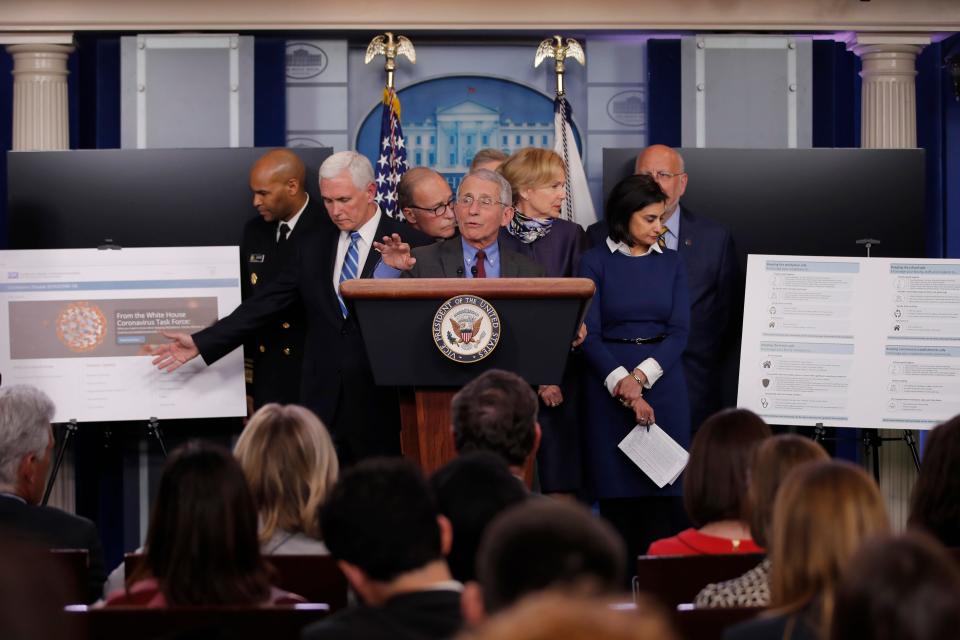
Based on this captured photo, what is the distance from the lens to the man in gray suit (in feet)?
16.0

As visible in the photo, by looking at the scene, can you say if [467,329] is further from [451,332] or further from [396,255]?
[396,255]

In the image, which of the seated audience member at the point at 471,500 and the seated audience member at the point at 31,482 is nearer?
the seated audience member at the point at 471,500

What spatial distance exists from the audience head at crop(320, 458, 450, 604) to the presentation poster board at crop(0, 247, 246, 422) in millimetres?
4216

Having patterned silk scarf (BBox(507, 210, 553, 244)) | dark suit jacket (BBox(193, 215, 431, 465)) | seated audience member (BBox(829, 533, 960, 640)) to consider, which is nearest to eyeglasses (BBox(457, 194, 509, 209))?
dark suit jacket (BBox(193, 215, 431, 465))

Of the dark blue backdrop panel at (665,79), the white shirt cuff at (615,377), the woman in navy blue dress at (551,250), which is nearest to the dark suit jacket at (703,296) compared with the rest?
the woman in navy blue dress at (551,250)

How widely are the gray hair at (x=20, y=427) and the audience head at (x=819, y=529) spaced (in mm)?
2235

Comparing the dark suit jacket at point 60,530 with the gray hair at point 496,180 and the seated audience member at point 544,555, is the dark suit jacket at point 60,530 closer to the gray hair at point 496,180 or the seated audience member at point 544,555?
the seated audience member at point 544,555

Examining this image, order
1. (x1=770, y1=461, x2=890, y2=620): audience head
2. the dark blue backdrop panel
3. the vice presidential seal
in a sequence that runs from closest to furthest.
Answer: (x1=770, y1=461, x2=890, y2=620): audience head
the vice presidential seal
the dark blue backdrop panel

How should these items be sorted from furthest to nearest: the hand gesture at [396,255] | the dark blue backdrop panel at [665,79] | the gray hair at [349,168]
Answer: the dark blue backdrop panel at [665,79] < the gray hair at [349,168] < the hand gesture at [396,255]

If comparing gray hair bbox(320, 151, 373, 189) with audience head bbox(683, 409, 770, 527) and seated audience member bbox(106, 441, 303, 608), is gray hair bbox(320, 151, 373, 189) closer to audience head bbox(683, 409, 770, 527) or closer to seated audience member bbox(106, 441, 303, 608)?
audience head bbox(683, 409, 770, 527)

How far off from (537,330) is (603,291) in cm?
123

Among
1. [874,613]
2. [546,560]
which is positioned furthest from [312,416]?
[874,613]

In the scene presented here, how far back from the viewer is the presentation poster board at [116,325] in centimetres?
640

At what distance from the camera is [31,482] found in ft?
12.2
